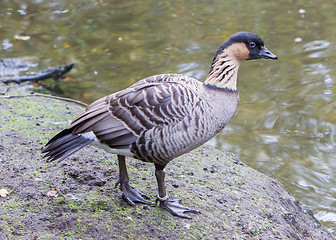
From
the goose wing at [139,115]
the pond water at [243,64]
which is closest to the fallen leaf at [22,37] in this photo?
the pond water at [243,64]

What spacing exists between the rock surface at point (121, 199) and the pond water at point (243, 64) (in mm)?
1264

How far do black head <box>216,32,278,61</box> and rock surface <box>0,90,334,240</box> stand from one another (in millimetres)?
1743

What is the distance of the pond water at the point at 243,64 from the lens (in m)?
7.70

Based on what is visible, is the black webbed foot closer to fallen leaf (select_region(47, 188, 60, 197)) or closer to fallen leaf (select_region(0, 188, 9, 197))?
fallen leaf (select_region(47, 188, 60, 197))

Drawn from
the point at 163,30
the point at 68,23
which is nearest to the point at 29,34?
the point at 68,23

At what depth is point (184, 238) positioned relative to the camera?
4.49 m

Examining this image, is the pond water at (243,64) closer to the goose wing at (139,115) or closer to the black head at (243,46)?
the black head at (243,46)

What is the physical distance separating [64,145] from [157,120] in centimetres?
100

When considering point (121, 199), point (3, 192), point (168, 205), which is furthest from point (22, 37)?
point (168, 205)

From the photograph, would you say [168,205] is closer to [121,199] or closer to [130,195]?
[130,195]

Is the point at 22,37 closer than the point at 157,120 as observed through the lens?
No

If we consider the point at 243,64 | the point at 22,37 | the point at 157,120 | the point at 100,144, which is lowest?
the point at 22,37

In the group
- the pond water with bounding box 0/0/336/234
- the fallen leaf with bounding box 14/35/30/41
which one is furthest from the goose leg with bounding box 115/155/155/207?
the fallen leaf with bounding box 14/35/30/41

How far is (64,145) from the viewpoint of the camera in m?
4.47
